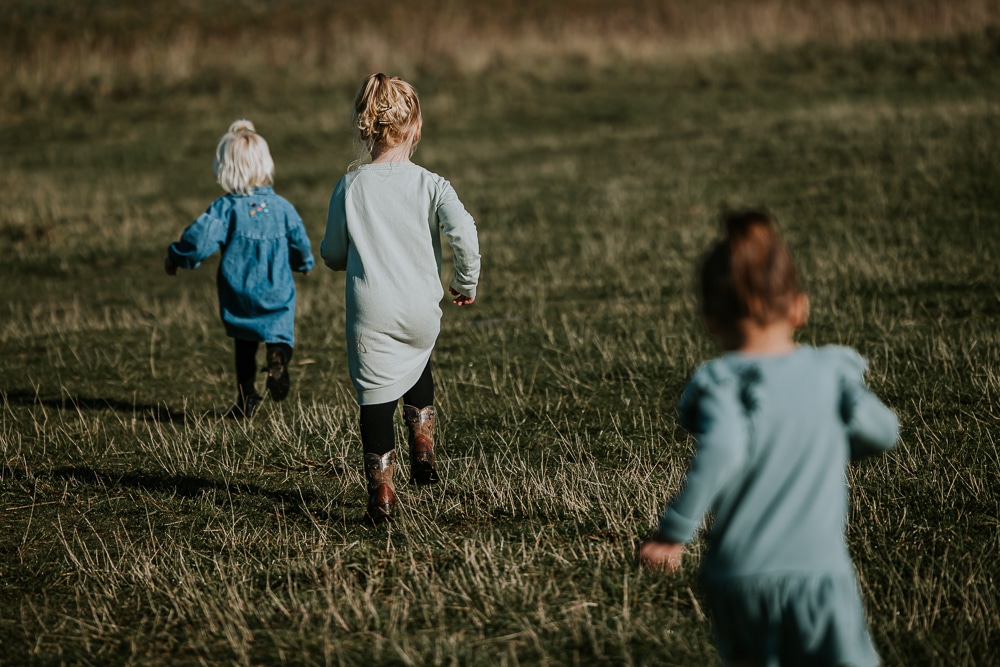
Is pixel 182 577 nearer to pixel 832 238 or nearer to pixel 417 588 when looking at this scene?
pixel 417 588

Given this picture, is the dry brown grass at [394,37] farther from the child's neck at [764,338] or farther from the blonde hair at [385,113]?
the child's neck at [764,338]

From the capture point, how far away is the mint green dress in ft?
8.20

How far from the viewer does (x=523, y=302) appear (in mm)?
10492

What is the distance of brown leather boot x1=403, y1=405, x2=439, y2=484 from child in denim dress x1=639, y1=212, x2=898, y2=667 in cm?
246

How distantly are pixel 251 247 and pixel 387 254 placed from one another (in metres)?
2.37

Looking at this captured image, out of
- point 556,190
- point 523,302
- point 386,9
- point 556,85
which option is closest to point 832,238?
point 523,302

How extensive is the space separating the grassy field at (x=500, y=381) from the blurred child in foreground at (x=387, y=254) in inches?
18.5

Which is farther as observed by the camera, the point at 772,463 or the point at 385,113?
the point at 385,113

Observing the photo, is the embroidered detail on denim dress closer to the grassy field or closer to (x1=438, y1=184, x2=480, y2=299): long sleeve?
the grassy field

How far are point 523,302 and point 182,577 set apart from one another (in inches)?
262

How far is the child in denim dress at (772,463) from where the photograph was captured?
250 cm

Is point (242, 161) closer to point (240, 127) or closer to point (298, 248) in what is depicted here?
point (240, 127)

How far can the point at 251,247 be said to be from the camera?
6.70m

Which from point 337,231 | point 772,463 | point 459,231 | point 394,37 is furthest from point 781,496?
point 394,37
